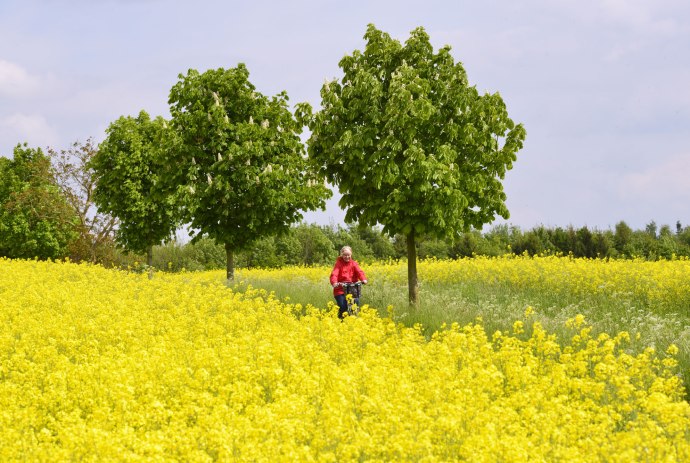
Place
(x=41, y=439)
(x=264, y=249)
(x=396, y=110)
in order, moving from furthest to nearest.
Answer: (x=264, y=249) → (x=396, y=110) → (x=41, y=439)

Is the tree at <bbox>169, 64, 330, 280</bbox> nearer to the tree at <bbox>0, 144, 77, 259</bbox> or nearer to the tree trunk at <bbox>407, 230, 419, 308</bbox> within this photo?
the tree trunk at <bbox>407, 230, 419, 308</bbox>

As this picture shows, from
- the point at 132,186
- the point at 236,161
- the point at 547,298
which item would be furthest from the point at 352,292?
the point at 132,186

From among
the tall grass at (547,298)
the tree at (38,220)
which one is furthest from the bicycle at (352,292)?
the tree at (38,220)

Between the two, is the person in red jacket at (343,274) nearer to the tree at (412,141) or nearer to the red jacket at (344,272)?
the red jacket at (344,272)

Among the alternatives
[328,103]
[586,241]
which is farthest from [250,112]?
[586,241]

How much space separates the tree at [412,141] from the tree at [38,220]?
35431mm

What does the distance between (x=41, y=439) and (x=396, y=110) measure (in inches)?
446

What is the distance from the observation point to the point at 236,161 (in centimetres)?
2430

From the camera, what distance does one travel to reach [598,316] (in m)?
18.2

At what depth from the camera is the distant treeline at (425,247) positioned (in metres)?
52.3

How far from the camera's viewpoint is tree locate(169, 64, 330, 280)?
2388cm

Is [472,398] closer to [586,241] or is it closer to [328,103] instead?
[328,103]

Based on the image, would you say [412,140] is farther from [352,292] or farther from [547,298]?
[547,298]

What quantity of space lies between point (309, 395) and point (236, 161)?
53.3ft
